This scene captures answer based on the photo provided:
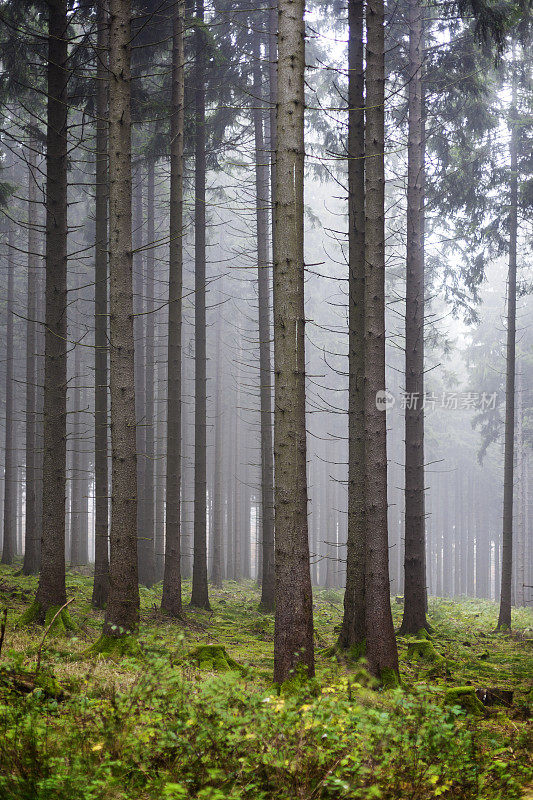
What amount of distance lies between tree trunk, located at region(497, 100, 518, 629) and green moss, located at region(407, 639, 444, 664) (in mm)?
6609

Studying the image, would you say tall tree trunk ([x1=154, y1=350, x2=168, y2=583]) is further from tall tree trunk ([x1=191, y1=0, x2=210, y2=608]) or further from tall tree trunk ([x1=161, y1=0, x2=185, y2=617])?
tall tree trunk ([x1=161, y1=0, x2=185, y2=617])

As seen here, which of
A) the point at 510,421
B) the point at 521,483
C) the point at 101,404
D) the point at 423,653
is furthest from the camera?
the point at 521,483

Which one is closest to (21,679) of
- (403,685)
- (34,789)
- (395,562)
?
(34,789)

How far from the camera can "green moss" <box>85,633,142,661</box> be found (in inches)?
292

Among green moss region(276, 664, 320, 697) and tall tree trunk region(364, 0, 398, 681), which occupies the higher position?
tall tree trunk region(364, 0, 398, 681)

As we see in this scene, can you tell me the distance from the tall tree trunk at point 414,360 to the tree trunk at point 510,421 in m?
4.19

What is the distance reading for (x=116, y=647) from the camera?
7.55 m

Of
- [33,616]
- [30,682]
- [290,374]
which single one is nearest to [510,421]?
[290,374]

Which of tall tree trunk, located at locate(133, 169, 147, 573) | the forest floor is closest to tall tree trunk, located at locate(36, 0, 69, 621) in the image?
the forest floor

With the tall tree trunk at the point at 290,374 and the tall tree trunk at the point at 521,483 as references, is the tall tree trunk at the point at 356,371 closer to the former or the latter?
the tall tree trunk at the point at 290,374

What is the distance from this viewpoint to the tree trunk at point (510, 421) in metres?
15.7

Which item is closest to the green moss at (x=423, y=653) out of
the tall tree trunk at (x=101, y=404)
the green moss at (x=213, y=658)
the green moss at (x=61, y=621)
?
the green moss at (x=213, y=658)

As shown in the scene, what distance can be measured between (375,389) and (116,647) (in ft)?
14.6

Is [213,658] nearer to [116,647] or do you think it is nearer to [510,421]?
[116,647]
